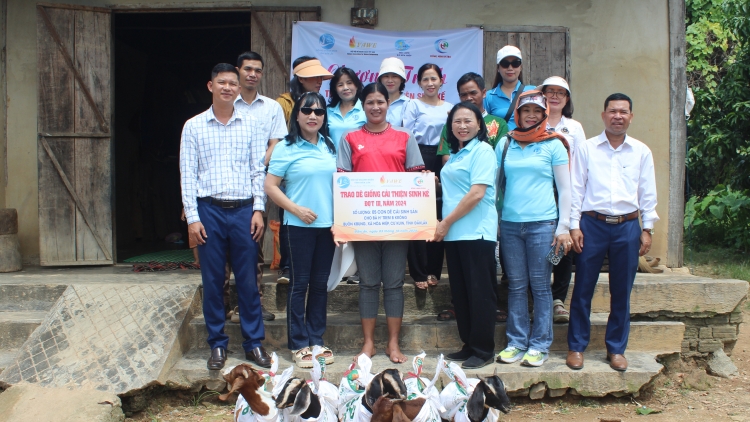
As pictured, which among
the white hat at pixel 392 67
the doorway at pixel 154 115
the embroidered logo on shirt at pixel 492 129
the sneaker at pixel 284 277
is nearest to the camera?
the embroidered logo on shirt at pixel 492 129

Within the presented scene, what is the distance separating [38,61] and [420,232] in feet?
14.5

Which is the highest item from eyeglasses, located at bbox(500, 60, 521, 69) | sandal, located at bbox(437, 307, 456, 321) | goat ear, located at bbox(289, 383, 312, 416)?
eyeglasses, located at bbox(500, 60, 521, 69)

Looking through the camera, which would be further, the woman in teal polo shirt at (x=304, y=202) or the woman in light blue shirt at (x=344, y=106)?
the woman in light blue shirt at (x=344, y=106)

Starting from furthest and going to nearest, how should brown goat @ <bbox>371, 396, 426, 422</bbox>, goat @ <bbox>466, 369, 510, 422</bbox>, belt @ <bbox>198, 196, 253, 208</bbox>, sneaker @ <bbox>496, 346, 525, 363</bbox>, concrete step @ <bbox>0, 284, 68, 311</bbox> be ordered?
concrete step @ <bbox>0, 284, 68, 311</bbox> → sneaker @ <bbox>496, 346, 525, 363</bbox> → belt @ <bbox>198, 196, 253, 208</bbox> → goat @ <bbox>466, 369, 510, 422</bbox> → brown goat @ <bbox>371, 396, 426, 422</bbox>

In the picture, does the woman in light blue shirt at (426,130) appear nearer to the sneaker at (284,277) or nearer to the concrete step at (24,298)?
the sneaker at (284,277)

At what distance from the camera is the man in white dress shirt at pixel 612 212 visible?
13.2 ft

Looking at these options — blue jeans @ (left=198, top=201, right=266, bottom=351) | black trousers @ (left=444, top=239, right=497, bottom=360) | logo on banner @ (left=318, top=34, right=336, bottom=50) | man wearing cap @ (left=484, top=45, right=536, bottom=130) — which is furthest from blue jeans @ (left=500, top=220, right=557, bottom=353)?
logo on banner @ (left=318, top=34, right=336, bottom=50)

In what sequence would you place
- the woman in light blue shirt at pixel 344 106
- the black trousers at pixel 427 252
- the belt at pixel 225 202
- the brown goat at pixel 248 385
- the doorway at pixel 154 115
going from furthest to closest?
the doorway at pixel 154 115 < the black trousers at pixel 427 252 < the woman in light blue shirt at pixel 344 106 < the belt at pixel 225 202 < the brown goat at pixel 248 385

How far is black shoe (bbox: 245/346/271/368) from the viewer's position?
4074mm

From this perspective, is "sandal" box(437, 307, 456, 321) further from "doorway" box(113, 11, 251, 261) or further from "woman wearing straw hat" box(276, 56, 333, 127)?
"doorway" box(113, 11, 251, 261)

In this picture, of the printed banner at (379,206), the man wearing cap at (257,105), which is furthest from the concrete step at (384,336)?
the printed banner at (379,206)

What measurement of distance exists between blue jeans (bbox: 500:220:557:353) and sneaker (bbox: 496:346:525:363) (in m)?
0.03

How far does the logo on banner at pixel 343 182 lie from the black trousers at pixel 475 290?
768 mm

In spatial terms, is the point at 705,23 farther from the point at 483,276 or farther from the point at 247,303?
the point at 247,303
